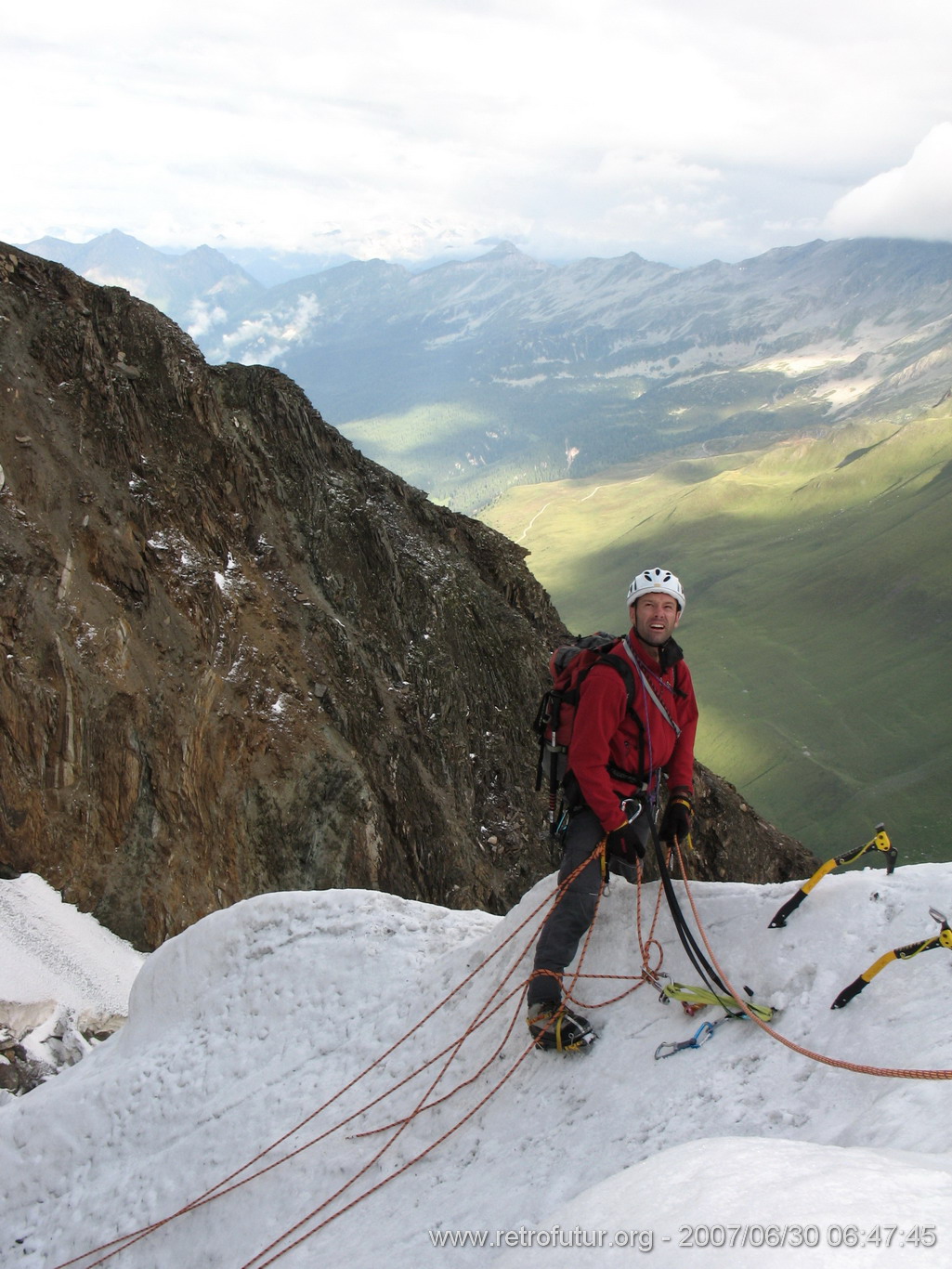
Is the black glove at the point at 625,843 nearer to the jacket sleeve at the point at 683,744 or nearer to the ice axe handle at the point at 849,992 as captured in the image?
the jacket sleeve at the point at 683,744

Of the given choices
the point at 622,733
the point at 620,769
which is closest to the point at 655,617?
the point at 622,733

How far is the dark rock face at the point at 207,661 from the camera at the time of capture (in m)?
24.3

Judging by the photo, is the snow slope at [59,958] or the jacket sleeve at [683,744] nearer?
the jacket sleeve at [683,744]

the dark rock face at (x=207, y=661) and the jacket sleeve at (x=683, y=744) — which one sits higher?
the dark rock face at (x=207, y=661)

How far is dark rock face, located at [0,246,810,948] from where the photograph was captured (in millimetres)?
24281

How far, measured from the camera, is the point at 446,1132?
25.4 ft

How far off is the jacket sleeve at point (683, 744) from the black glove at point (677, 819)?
0.15 m

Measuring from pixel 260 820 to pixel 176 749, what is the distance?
11.2ft

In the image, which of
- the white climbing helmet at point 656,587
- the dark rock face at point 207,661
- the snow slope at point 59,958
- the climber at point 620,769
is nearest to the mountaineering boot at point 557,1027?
the climber at point 620,769

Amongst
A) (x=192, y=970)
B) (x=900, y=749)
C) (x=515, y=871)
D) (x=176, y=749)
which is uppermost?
(x=176, y=749)

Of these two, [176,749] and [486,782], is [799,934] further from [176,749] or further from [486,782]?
[486,782]

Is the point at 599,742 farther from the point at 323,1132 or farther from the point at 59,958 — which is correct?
the point at 59,958

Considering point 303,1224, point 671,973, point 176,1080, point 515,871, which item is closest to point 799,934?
point 671,973

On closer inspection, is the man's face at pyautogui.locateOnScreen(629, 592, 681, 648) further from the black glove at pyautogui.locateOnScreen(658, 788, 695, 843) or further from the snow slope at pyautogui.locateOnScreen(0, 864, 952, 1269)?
the snow slope at pyautogui.locateOnScreen(0, 864, 952, 1269)
